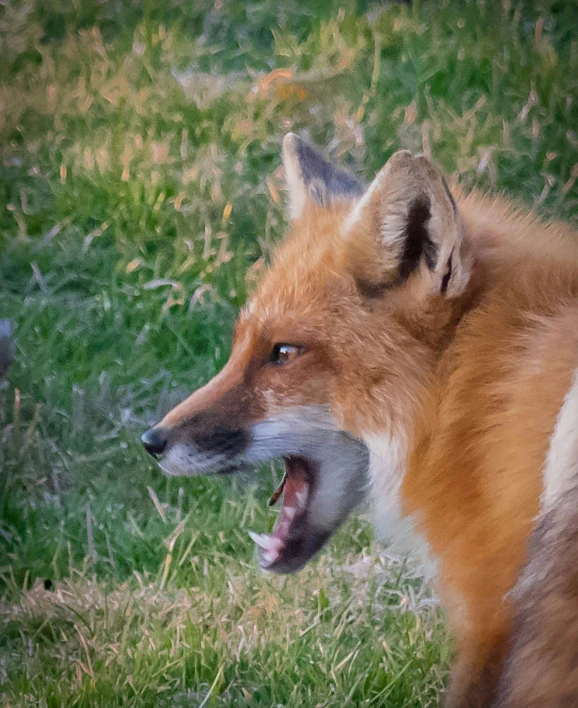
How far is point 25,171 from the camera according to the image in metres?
1.37

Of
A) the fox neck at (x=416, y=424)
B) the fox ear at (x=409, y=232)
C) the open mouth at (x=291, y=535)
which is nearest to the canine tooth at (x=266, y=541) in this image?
the open mouth at (x=291, y=535)

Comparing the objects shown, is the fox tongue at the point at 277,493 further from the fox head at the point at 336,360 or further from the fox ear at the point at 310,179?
the fox ear at the point at 310,179

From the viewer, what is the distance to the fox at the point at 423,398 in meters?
1.04

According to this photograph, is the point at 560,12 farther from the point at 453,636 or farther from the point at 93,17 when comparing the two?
the point at 453,636

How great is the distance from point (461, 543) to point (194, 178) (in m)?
0.72

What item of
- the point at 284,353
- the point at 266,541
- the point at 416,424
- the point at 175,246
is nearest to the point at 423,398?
the point at 416,424

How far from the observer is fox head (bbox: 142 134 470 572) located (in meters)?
1.08

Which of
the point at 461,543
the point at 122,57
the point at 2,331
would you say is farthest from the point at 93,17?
the point at 461,543

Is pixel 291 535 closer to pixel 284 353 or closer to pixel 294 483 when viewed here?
pixel 294 483

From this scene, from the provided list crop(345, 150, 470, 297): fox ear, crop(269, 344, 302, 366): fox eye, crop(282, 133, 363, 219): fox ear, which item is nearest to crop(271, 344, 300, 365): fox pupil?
crop(269, 344, 302, 366): fox eye

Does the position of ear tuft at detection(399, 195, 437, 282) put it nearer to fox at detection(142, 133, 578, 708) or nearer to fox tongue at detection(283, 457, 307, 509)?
fox at detection(142, 133, 578, 708)

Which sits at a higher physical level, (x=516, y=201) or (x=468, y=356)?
(x=516, y=201)

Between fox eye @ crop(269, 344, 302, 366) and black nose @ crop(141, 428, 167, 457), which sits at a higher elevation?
fox eye @ crop(269, 344, 302, 366)

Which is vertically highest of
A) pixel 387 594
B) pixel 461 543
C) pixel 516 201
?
pixel 516 201
